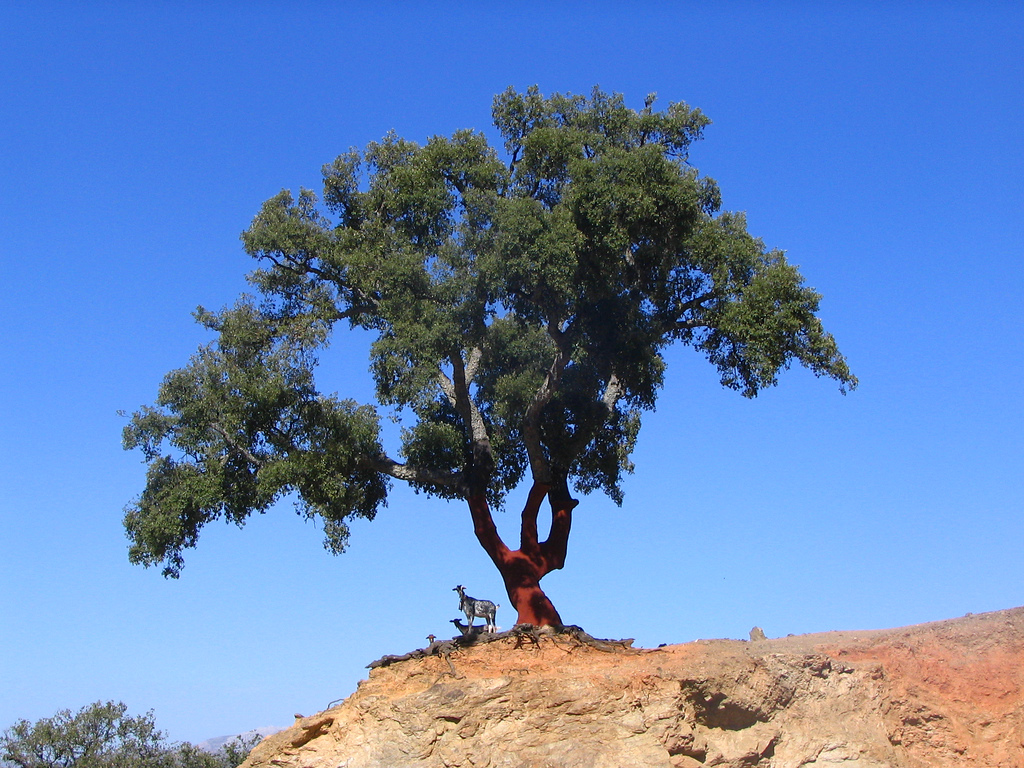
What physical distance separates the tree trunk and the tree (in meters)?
0.05

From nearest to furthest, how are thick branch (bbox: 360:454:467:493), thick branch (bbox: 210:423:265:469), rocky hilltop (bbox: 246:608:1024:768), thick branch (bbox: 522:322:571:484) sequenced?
rocky hilltop (bbox: 246:608:1024:768)
thick branch (bbox: 522:322:571:484)
thick branch (bbox: 210:423:265:469)
thick branch (bbox: 360:454:467:493)

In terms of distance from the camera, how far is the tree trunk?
24.1 metres

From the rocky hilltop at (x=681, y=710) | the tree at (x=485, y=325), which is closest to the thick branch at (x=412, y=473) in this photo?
the tree at (x=485, y=325)

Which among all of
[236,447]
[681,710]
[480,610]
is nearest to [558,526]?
[480,610]

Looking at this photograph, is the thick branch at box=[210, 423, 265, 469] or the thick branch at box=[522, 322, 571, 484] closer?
the thick branch at box=[522, 322, 571, 484]

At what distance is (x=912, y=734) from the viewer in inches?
825

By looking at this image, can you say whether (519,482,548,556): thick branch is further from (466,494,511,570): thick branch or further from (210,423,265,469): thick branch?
(210,423,265,469): thick branch

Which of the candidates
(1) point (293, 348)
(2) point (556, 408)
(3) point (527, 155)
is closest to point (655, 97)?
(3) point (527, 155)

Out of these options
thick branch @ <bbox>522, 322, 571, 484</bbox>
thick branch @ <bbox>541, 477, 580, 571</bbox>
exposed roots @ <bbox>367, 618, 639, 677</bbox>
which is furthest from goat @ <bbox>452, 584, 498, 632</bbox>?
thick branch @ <bbox>522, 322, 571, 484</bbox>

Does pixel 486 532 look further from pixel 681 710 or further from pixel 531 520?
pixel 681 710

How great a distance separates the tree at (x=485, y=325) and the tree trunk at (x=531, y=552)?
5cm

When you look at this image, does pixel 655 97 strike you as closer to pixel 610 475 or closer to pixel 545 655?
pixel 610 475

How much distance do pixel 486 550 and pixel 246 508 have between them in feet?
20.5

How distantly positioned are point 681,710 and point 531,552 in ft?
20.8
